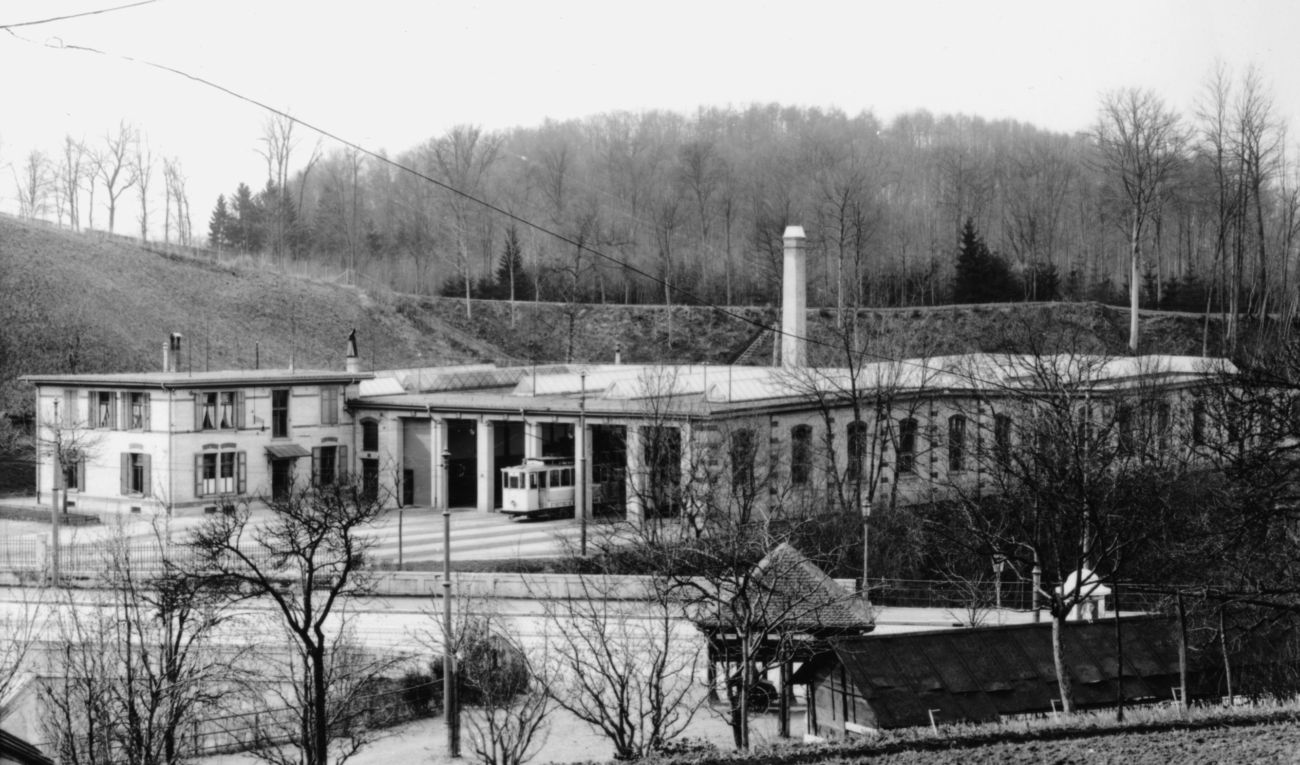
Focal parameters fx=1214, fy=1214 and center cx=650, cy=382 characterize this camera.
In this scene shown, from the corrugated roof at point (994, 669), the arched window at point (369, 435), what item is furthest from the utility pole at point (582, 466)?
the corrugated roof at point (994, 669)

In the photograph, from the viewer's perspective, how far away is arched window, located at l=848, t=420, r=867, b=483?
117 feet

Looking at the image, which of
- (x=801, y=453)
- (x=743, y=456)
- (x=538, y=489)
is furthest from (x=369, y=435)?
(x=801, y=453)

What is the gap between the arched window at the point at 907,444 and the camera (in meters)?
36.7

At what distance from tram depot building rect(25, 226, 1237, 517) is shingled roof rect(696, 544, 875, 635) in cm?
1224

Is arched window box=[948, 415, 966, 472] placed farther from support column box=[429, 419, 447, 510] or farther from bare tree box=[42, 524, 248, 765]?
bare tree box=[42, 524, 248, 765]

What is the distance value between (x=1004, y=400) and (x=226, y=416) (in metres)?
23.4

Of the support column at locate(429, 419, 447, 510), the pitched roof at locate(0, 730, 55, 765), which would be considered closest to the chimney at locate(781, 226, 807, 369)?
the support column at locate(429, 419, 447, 510)

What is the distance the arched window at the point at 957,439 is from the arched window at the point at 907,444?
1.16 metres

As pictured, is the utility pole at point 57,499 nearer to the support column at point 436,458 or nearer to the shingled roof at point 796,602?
the support column at point 436,458

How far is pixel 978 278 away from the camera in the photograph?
6444 cm

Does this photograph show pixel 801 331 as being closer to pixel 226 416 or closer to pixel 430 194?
pixel 226 416

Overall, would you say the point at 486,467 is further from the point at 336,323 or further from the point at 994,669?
the point at 336,323

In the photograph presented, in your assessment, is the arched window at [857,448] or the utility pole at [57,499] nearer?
the utility pole at [57,499]

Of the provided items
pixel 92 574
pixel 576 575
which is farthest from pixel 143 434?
pixel 576 575
